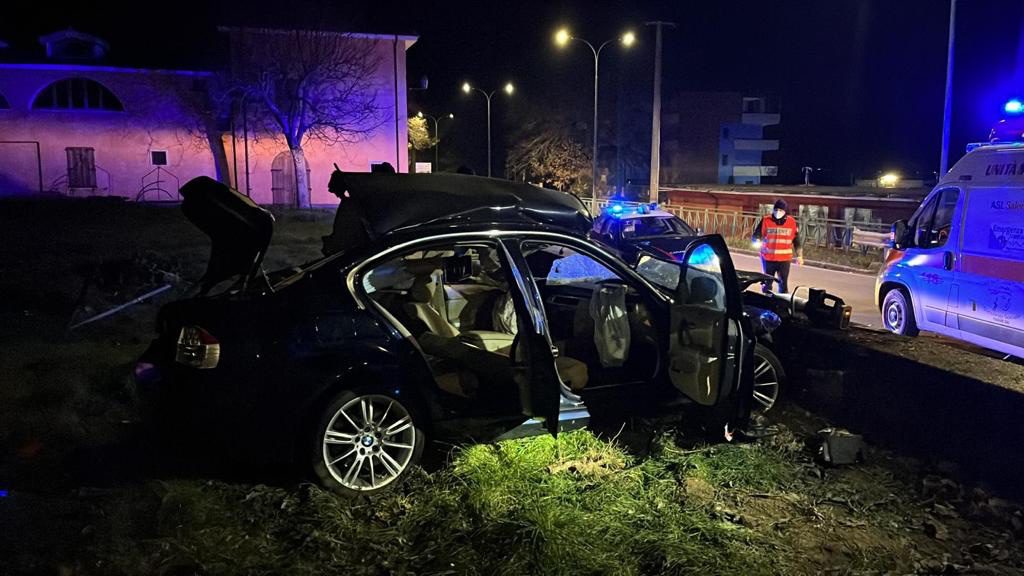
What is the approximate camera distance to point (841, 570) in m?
3.87

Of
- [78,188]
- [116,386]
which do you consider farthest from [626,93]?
[116,386]

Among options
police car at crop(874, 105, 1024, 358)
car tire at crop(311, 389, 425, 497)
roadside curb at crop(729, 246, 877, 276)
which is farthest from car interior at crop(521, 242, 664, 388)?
roadside curb at crop(729, 246, 877, 276)

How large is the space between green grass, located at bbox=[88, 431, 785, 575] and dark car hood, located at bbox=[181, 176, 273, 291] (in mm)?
1334

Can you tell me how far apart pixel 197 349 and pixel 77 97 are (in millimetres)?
30744

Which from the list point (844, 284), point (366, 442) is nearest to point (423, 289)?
point (366, 442)

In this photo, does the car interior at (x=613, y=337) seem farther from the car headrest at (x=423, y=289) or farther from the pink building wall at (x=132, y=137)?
the pink building wall at (x=132, y=137)

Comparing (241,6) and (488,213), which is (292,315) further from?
(241,6)

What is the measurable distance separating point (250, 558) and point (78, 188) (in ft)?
101

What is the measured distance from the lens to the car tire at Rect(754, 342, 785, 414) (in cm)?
596

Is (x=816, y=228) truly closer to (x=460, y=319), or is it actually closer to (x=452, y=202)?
(x=460, y=319)

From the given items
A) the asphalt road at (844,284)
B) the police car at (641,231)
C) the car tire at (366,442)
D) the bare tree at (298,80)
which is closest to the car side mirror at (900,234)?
the asphalt road at (844,284)

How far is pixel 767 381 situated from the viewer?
603cm

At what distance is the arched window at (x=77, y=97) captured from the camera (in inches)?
1190

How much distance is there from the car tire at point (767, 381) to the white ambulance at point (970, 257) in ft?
12.4
